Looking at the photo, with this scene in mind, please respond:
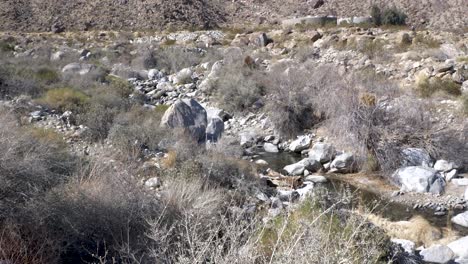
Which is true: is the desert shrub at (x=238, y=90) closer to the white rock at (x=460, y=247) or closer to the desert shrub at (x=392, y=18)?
the white rock at (x=460, y=247)

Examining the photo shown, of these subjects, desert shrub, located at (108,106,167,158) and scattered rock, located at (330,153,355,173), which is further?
scattered rock, located at (330,153,355,173)

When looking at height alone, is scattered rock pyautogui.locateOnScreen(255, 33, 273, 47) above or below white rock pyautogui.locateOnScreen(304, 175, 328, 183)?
below

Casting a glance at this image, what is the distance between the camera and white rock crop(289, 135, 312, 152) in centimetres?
1256

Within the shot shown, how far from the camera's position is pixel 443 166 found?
34.2 feet

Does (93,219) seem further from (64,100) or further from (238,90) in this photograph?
(238,90)

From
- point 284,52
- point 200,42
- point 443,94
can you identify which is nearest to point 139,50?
point 200,42

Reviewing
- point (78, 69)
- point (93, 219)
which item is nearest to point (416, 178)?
point (93, 219)

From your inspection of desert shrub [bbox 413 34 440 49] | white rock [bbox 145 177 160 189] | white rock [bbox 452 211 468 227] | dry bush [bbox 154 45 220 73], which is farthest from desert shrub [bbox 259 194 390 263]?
dry bush [bbox 154 45 220 73]

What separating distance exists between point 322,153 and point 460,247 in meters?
4.67

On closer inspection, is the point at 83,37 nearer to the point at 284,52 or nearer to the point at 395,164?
the point at 284,52

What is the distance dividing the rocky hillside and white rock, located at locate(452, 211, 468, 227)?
29655 millimetres

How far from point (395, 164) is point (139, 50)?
1772cm

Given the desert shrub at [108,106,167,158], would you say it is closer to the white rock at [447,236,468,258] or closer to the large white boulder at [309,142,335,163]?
the large white boulder at [309,142,335,163]

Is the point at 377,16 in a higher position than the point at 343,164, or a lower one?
lower
